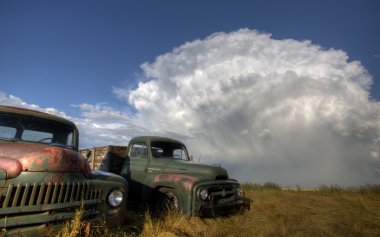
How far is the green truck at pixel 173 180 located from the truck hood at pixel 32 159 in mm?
2880

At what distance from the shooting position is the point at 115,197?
3988mm

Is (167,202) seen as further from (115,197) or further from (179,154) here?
(115,197)

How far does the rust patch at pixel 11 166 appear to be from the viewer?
292 cm

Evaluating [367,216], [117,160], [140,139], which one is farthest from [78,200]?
[367,216]

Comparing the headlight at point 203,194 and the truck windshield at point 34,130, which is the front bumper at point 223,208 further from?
the truck windshield at point 34,130

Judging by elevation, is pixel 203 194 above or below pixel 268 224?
above

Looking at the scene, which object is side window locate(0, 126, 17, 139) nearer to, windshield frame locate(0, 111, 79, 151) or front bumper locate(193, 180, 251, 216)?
windshield frame locate(0, 111, 79, 151)

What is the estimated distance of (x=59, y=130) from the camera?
4.63m

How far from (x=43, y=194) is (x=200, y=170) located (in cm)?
393

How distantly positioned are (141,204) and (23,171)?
4.04 meters

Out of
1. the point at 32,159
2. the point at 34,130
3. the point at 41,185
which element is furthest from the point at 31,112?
the point at 41,185

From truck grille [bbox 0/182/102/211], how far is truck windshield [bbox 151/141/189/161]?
381 cm

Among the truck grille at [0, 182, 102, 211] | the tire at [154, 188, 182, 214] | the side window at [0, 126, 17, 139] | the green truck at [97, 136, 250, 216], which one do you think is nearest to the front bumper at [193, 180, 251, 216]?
the green truck at [97, 136, 250, 216]

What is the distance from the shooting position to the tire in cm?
592
